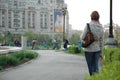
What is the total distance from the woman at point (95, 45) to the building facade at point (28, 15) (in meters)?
155

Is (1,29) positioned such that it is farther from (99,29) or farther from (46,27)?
(99,29)

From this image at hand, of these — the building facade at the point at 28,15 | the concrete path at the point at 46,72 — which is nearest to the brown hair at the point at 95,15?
the concrete path at the point at 46,72

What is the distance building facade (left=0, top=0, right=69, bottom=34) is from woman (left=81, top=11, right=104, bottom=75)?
155 metres

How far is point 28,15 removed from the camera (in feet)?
564

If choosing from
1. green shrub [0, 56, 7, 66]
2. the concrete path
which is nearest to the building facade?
the concrete path

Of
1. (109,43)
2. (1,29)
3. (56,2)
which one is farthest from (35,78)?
(56,2)

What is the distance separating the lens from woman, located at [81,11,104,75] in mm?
8414

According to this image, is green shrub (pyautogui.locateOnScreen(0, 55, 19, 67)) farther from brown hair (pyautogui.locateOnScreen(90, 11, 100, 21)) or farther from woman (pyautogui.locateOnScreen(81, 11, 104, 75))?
brown hair (pyautogui.locateOnScreen(90, 11, 100, 21))

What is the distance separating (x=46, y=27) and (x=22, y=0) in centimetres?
1570

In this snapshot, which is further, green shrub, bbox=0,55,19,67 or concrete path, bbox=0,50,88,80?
green shrub, bbox=0,55,19,67

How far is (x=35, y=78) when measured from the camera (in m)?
11.0

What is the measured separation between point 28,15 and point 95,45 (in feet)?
539

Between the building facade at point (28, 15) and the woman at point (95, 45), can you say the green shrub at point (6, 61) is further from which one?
the building facade at point (28, 15)

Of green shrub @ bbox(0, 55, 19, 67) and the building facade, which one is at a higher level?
the building facade
